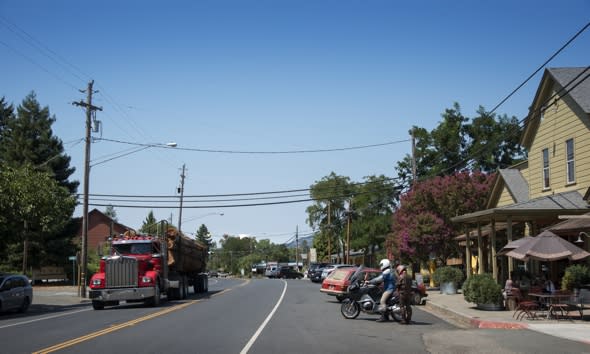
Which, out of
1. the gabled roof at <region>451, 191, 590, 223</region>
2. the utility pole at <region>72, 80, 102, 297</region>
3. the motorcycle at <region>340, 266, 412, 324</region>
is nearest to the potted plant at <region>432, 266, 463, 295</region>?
the gabled roof at <region>451, 191, 590, 223</region>

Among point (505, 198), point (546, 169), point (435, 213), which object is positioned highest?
point (546, 169)

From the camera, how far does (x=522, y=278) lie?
22.5 meters

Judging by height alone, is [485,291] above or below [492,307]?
above

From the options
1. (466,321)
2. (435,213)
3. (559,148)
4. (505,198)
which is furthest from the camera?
(435,213)

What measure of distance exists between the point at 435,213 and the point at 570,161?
11377 mm

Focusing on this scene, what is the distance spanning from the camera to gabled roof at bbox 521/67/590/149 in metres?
26.2

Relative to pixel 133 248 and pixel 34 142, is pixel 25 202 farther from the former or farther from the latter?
pixel 34 142

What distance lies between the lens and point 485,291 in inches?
834

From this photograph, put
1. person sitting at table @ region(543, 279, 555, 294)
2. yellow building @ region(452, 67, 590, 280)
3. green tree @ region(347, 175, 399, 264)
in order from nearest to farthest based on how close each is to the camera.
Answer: person sitting at table @ region(543, 279, 555, 294)
yellow building @ region(452, 67, 590, 280)
green tree @ region(347, 175, 399, 264)

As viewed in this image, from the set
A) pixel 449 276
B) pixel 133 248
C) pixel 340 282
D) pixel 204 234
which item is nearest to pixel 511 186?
pixel 449 276

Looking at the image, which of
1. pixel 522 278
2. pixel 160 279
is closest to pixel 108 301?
pixel 160 279

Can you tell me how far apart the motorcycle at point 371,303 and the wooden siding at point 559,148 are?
10.7 meters

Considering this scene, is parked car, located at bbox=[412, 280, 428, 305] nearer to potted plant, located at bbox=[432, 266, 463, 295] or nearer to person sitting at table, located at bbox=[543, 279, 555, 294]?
potted plant, located at bbox=[432, 266, 463, 295]

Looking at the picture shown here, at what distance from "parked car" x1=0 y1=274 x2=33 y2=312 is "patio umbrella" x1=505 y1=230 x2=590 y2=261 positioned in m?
19.0
